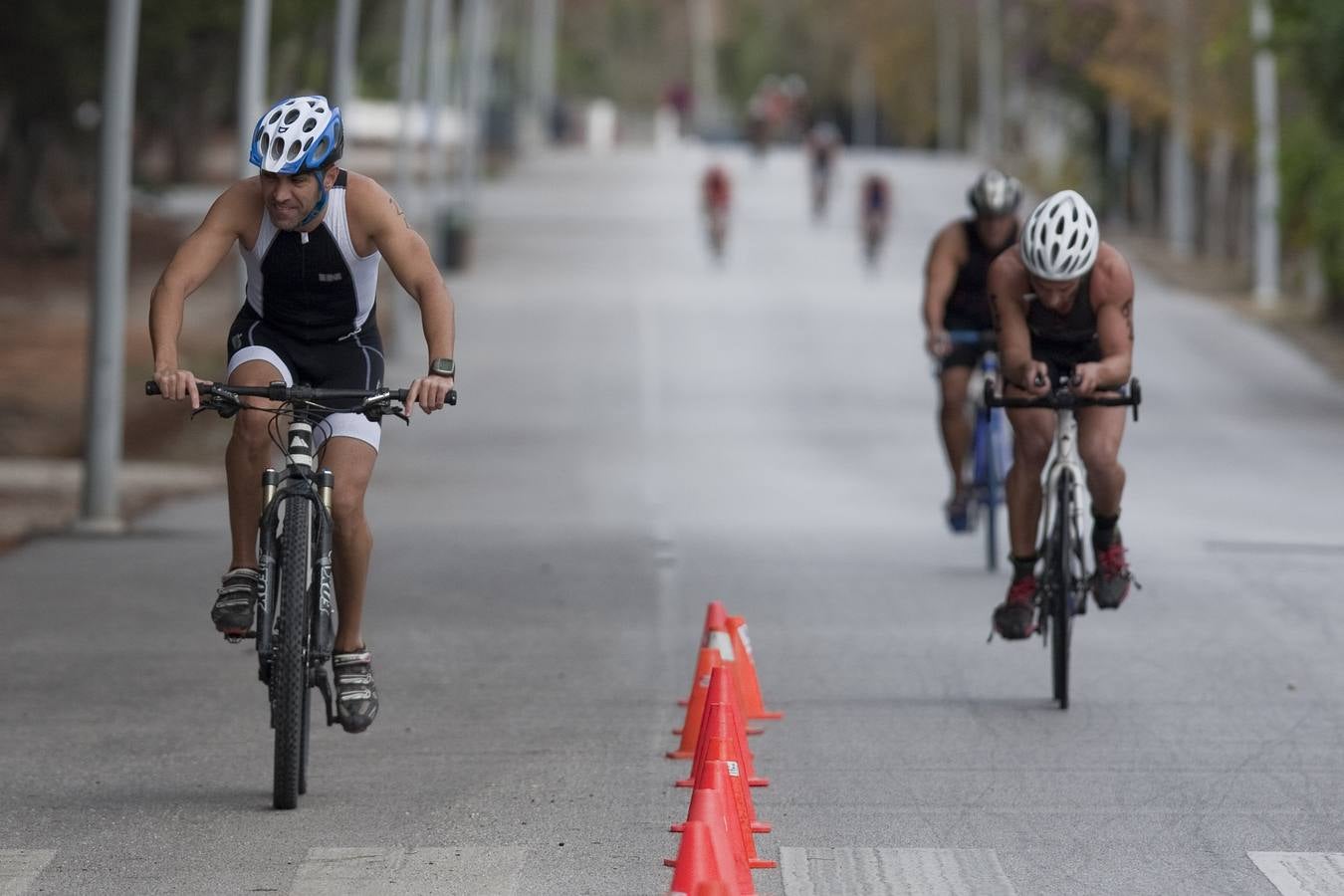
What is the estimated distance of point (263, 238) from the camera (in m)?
7.99

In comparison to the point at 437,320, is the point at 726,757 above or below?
below

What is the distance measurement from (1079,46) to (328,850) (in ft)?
195

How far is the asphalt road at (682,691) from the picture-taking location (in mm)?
7289

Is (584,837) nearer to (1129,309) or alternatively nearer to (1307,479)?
(1129,309)

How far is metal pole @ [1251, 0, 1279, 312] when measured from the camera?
37.2 meters

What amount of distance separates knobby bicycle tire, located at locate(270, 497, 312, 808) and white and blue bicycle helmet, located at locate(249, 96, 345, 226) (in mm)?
959

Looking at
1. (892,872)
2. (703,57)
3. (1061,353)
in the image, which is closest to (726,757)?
(892,872)

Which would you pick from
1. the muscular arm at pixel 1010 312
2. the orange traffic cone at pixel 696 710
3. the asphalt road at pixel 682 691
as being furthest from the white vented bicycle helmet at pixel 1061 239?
the orange traffic cone at pixel 696 710

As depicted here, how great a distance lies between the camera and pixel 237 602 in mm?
7969

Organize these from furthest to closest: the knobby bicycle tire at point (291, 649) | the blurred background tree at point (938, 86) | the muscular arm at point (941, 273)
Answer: the blurred background tree at point (938, 86)
the muscular arm at point (941, 273)
the knobby bicycle tire at point (291, 649)

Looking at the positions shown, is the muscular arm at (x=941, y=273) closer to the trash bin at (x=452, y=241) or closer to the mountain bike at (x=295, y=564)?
the mountain bike at (x=295, y=564)

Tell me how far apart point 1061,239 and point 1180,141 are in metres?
45.4

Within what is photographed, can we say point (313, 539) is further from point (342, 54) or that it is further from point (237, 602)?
point (342, 54)

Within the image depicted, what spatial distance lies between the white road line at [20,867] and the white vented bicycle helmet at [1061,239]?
165 inches
